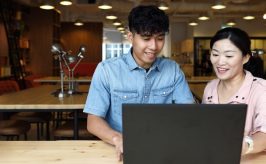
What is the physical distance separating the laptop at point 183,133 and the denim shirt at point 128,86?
0.68m

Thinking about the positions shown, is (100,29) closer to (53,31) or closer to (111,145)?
(53,31)

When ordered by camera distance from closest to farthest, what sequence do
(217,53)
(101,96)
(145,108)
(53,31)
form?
(145,108) → (217,53) → (101,96) → (53,31)

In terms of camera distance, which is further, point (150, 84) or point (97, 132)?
point (150, 84)

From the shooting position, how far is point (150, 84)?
1.82 metres

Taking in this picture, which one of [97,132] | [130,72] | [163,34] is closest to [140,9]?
[163,34]

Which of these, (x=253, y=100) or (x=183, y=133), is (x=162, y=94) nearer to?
(x=253, y=100)

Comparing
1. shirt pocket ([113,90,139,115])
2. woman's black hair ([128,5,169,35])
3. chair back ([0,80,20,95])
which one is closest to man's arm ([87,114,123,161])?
shirt pocket ([113,90,139,115])

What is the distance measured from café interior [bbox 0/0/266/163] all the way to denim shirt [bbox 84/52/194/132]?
117 centimetres

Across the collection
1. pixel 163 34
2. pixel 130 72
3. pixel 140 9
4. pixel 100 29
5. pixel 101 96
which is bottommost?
pixel 101 96

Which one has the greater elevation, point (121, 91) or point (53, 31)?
point (53, 31)

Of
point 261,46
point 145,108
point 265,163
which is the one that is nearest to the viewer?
point 145,108

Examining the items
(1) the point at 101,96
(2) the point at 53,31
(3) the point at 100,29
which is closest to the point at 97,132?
(1) the point at 101,96

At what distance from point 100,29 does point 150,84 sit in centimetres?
1246

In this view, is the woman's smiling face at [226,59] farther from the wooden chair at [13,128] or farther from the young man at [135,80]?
the wooden chair at [13,128]
